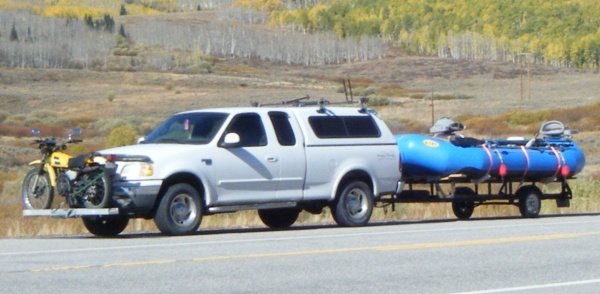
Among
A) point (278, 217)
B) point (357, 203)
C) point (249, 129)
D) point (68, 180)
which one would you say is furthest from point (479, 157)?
point (68, 180)

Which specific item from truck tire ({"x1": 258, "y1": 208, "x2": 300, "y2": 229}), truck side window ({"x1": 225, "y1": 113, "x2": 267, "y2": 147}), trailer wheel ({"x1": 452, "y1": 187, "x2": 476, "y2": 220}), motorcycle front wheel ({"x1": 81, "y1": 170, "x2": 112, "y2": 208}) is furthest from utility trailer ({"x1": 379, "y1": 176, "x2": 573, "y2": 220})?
motorcycle front wheel ({"x1": 81, "y1": 170, "x2": 112, "y2": 208})

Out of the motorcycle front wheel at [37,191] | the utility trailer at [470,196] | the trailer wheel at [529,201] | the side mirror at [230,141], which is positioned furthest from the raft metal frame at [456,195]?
the motorcycle front wheel at [37,191]

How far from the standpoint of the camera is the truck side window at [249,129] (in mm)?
18969

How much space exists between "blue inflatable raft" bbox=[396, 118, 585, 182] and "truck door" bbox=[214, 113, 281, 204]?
3.63 m

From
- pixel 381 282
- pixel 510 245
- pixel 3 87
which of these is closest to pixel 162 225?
pixel 510 245

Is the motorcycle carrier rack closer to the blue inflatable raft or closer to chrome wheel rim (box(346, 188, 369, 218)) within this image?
chrome wheel rim (box(346, 188, 369, 218))

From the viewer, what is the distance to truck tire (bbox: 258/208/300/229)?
20.6m

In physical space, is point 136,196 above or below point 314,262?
above

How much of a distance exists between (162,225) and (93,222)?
143cm

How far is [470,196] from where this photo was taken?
22344mm

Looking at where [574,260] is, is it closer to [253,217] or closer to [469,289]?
[469,289]

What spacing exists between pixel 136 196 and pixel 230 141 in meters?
1.77

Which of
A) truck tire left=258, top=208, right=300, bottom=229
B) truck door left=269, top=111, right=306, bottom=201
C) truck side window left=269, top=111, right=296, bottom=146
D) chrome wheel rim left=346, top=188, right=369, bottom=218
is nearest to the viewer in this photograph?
truck door left=269, top=111, right=306, bottom=201

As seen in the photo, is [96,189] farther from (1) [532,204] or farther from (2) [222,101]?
(2) [222,101]
